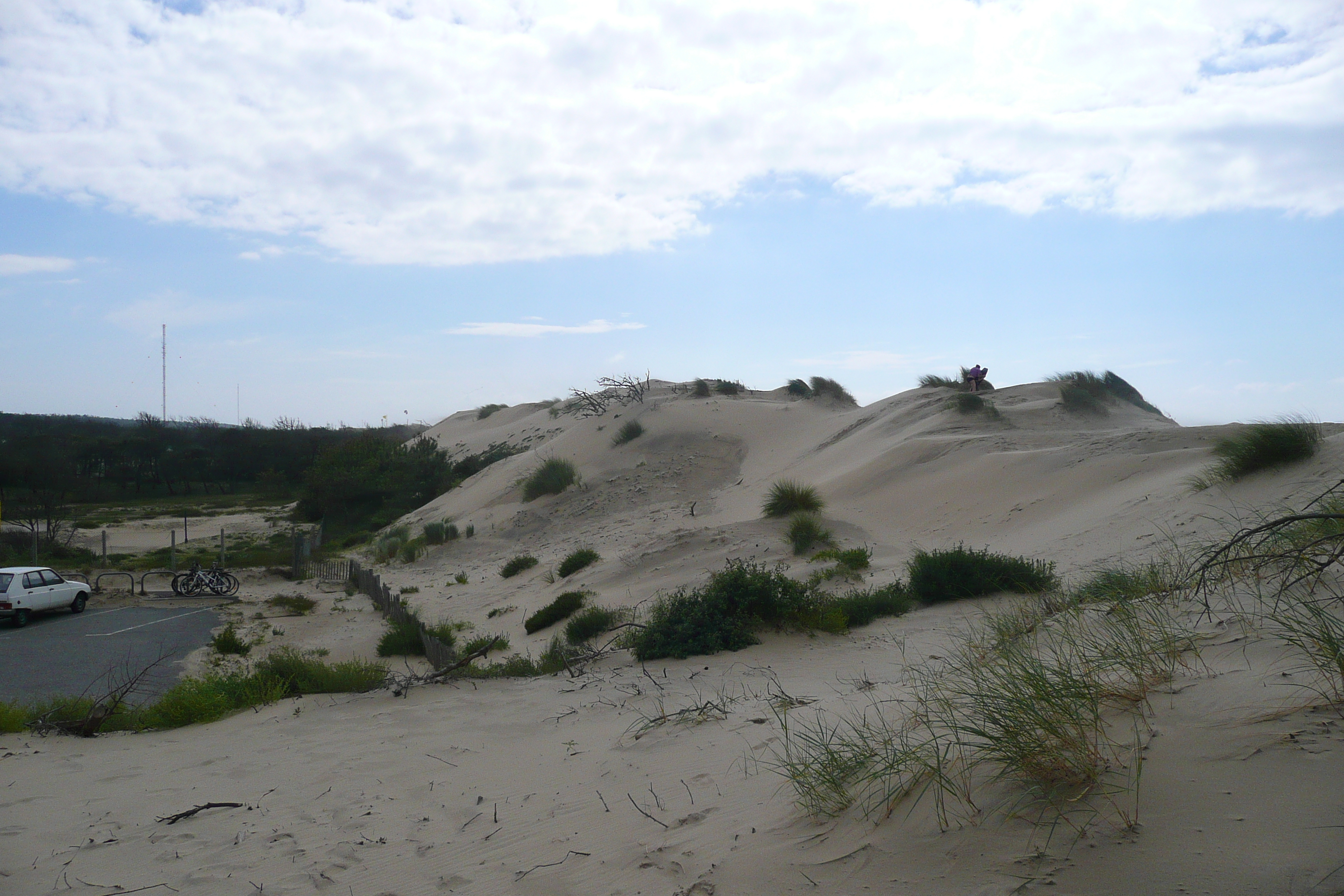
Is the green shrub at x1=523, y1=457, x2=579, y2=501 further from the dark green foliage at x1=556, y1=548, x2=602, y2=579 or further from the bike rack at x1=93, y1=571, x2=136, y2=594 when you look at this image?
the bike rack at x1=93, y1=571, x2=136, y2=594

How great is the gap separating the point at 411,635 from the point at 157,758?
5.69 metres

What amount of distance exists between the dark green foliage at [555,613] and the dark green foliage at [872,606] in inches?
195

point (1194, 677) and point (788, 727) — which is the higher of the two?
point (1194, 677)

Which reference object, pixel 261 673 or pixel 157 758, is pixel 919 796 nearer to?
pixel 157 758

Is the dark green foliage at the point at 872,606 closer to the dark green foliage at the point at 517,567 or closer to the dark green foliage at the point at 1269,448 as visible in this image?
the dark green foliage at the point at 1269,448

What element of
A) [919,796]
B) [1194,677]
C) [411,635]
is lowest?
[411,635]

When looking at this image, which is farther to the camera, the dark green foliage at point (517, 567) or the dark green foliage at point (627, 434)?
the dark green foliage at point (627, 434)

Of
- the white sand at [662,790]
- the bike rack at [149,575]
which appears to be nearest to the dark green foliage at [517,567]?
the white sand at [662,790]

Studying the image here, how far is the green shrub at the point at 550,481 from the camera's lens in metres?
26.5

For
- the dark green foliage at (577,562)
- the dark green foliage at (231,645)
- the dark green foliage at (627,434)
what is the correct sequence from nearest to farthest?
the dark green foliage at (231,645)
the dark green foliage at (577,562)
the dark green foliage at (627,434)

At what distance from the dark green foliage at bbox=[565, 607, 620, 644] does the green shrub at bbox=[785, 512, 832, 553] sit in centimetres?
469

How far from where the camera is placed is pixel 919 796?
3.24 metres

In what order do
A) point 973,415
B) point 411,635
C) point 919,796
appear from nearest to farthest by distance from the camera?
point 919,796
point 411,635
point 973,415

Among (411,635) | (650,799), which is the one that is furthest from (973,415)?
(650,799)
